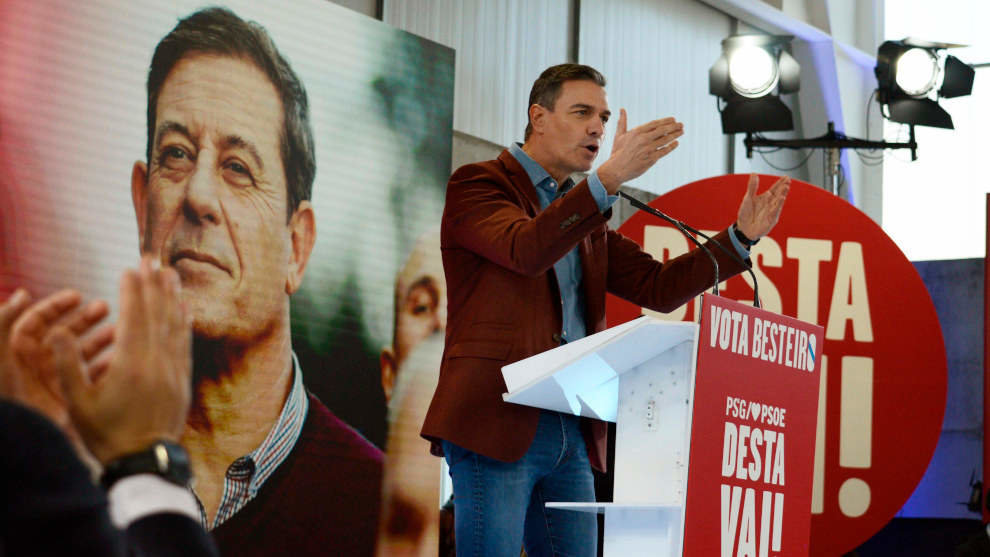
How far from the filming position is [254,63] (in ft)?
12.0

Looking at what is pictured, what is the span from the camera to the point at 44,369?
0.91m

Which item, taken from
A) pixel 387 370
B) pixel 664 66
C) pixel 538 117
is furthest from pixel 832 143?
pixel 538 117

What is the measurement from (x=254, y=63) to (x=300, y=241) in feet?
1.91

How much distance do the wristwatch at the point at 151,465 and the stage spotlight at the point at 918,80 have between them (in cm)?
554

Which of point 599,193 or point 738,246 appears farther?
point 738,246

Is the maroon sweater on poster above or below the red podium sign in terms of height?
below

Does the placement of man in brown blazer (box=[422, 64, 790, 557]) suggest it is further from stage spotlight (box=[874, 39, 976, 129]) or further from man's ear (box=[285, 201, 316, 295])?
stage spotlight (box=[874, 39, 976, 129])

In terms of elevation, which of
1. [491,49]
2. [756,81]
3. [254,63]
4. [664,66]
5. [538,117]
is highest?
[664,66]

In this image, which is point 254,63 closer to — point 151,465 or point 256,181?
point 256,181

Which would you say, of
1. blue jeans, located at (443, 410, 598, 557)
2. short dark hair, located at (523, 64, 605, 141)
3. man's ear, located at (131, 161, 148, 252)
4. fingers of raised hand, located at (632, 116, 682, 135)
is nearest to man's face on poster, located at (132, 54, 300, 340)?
man's ear, located at (131, 161, 148, 252)

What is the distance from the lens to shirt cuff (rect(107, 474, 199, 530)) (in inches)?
32.0

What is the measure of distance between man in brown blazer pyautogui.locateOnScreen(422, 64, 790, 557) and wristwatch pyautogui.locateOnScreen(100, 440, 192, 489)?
48.5 inches

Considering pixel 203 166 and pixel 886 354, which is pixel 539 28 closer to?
pixel 886 354

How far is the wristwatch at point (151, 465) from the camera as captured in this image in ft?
2.72
